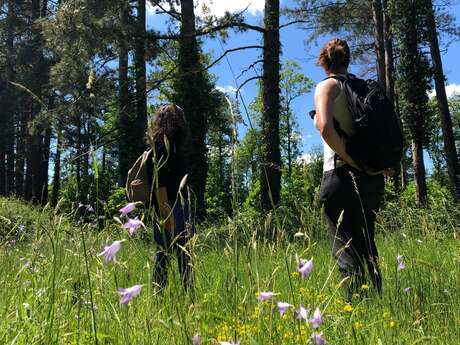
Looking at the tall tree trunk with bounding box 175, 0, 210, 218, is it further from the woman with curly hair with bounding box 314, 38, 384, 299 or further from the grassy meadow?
the woman with curly hair with bounding box 314, 38, 384, 299

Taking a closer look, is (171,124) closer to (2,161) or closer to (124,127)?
(124,127)

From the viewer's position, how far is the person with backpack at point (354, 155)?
2.54 metres

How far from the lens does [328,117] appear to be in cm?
258

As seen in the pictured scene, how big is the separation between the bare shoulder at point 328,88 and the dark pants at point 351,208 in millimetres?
408

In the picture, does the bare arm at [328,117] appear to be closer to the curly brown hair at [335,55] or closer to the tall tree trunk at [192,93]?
the curly brown hair at [335,55]

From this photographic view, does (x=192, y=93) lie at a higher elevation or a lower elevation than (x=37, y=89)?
lower

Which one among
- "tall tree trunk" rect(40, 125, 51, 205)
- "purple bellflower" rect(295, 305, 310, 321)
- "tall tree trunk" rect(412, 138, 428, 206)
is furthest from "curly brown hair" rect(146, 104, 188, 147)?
"tall tree trunk" rect(412, 138, 428, 206)

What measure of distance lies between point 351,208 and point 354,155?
284 mm

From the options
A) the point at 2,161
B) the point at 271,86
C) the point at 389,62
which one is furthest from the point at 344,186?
the point at 2,161

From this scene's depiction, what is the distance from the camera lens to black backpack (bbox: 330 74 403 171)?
2.52m

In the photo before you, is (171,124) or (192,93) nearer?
(171,124)

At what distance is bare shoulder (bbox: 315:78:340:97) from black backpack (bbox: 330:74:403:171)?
0.10m

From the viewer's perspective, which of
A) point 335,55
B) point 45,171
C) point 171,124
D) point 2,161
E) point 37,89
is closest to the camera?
point 335,55

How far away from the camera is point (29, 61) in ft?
79.4
